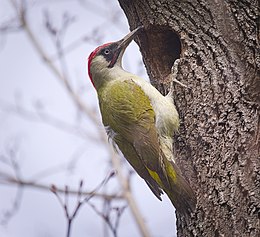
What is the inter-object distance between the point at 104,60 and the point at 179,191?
5.36ft

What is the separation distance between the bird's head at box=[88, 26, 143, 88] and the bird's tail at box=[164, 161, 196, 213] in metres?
1.23

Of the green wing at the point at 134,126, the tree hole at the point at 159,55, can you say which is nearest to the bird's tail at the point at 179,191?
the green wing at the point at 134,126

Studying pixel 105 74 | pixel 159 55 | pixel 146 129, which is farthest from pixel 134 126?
pixel 105 74

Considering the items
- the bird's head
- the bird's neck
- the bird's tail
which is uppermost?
the bird's head

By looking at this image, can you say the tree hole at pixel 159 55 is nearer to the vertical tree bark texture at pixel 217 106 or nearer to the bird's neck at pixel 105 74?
the vertical tree bark texture at pixel 217 106

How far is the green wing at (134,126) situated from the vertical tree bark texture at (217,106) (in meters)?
0.21

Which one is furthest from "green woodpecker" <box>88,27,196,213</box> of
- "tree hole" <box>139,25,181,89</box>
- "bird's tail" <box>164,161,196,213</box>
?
"tree hole" <box>139,25,181,89</box>

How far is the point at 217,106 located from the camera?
399cm

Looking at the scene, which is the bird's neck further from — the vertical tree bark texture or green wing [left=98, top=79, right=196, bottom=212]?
the vertical tree bark texture

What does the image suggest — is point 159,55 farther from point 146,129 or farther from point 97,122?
point 97,122

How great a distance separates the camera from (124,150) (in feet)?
15.3

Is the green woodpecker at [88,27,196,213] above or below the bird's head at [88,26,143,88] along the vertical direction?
below

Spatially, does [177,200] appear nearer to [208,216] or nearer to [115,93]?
[208,216]

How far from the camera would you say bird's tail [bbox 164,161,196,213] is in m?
4.03
